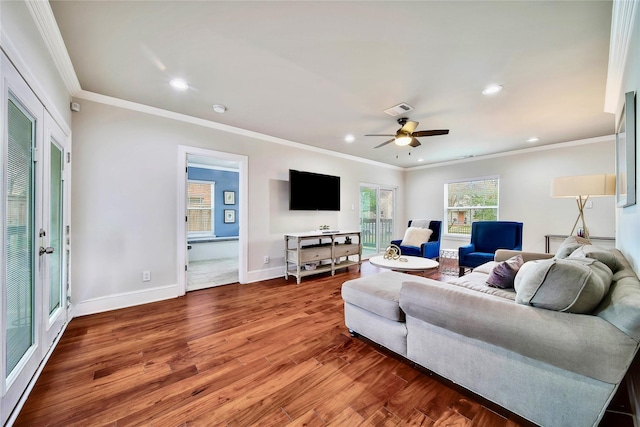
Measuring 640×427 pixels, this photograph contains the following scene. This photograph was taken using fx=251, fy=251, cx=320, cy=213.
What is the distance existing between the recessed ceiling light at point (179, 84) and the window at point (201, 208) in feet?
14.1

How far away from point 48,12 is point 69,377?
8.04 ft

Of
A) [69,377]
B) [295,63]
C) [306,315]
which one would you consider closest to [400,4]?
[295,63]

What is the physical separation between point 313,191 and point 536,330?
3.94 meters

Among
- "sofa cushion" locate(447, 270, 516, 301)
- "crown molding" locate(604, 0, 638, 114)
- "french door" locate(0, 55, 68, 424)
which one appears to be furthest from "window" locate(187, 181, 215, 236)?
"crown molding" locate(604, 0, 638, 114)

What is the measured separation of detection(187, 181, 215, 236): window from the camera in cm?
656

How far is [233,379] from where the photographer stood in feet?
5.61

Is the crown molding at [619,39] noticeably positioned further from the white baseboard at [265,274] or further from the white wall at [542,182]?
the white baseboard at [265,274]

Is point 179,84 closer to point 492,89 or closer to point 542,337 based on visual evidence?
point 492,89

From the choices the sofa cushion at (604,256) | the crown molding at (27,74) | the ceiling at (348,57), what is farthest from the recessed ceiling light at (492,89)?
the crown molding at (27,74)

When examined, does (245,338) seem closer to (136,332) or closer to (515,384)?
(136,332)

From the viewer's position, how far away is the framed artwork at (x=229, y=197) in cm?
693

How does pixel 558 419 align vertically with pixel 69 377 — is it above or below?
above

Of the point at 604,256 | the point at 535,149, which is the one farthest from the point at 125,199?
the point at 535,149

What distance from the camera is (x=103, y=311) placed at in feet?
9.32
